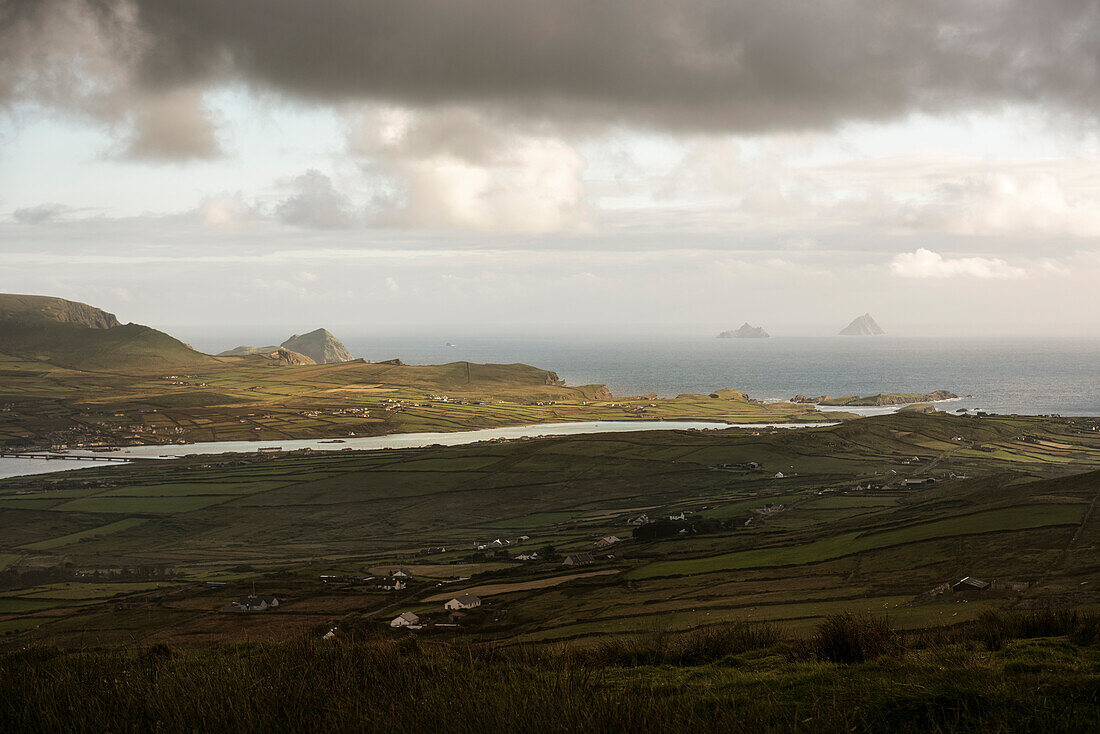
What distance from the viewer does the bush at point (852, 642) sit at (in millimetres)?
12695

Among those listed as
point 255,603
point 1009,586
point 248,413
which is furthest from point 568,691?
point 248,413

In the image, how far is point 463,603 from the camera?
151 feet

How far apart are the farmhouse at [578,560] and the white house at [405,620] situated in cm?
1743

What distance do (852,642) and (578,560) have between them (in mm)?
46906

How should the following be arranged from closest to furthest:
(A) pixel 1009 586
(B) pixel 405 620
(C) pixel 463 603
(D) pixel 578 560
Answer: (A) pixel 1009 586 < (B) pixel 405 620 < (C) pixel 463 603 < (D) pixel 578 560

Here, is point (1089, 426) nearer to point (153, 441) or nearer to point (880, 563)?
point (880, 563)

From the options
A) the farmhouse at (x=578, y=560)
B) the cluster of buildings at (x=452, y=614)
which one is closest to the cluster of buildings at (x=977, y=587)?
the cluster of buildings at (x=452, y=614)

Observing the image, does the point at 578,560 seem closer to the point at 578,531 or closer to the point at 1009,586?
the point at 578,531

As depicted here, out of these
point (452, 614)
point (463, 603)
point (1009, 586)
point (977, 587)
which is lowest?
point (463, 603)

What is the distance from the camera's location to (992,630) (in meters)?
14.5

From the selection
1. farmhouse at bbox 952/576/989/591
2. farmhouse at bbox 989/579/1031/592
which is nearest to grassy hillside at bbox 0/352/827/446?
farmhouse at bbox 952/576/989/591

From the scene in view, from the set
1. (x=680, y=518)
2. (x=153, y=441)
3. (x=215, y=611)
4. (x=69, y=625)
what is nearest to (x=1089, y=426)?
(x=680, y=518)

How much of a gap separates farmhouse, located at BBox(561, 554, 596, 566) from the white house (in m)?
17.4

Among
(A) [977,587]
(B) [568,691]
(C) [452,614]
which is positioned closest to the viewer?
(B) [568,691]
